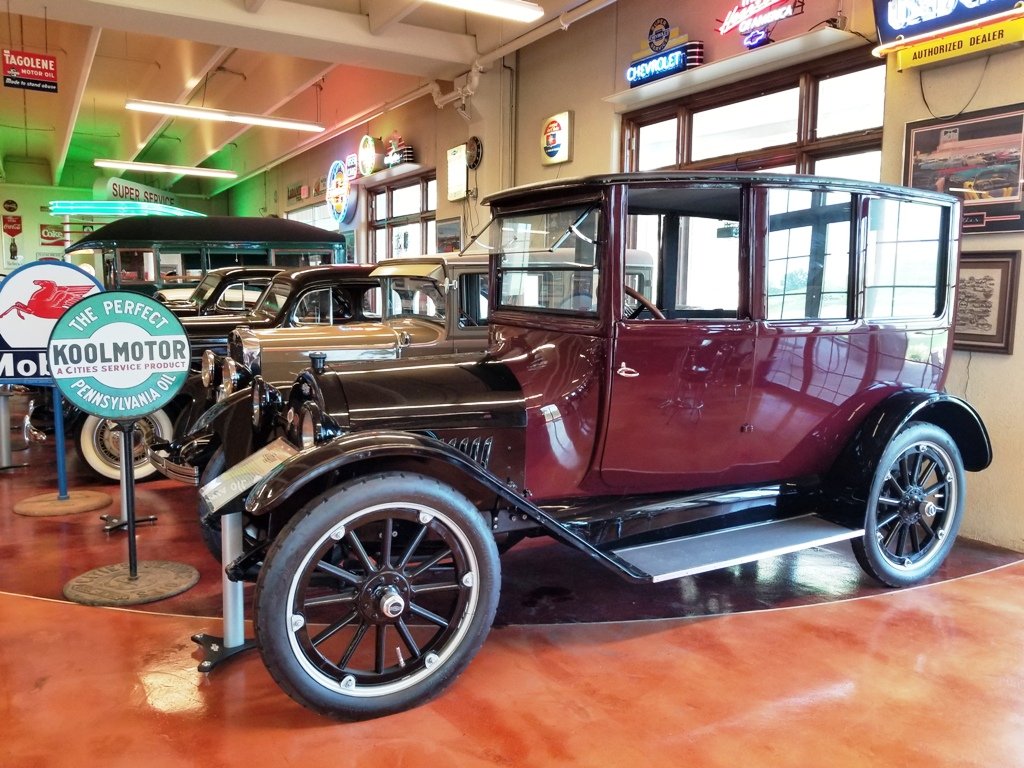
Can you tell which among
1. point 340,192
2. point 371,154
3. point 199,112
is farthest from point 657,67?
point 340,192

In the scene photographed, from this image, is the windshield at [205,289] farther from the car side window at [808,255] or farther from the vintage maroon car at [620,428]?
the car side window at [808,255]

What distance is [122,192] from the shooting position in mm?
17062

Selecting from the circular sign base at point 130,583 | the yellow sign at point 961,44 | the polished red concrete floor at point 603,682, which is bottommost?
the polished red concrete floor at point 603,682

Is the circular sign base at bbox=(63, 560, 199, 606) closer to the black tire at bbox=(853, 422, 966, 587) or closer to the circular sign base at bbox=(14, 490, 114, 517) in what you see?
the circular sign base at bbox=(14, 490, 114, 517)

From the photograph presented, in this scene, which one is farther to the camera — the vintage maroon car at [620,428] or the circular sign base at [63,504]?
the circular sign base at [63,504]

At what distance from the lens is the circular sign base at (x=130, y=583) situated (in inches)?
124

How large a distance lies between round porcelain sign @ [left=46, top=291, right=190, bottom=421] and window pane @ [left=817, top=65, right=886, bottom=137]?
14.2 ft

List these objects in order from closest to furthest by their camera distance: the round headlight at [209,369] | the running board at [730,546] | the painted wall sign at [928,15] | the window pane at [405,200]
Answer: the running board at [730,546]
the painted wall sign at [928,15]
the round headlight at [209,369]
the window pane at [405,200]

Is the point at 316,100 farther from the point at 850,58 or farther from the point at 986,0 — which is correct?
the point at 986,0

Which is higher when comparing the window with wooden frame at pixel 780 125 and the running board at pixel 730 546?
the window with wooden frame at pixel 780 125

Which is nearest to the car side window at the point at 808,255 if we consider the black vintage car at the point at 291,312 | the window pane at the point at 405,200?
the black vintage car at the point at 291,312

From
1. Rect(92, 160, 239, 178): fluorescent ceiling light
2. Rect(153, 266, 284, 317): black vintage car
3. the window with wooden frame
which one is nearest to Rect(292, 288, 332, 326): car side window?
Rect(153, 266, 284, 317): black vintage car

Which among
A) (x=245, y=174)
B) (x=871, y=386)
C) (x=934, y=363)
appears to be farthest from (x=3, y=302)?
(x=245, y=174)

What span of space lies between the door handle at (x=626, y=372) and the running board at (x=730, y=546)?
645mm
